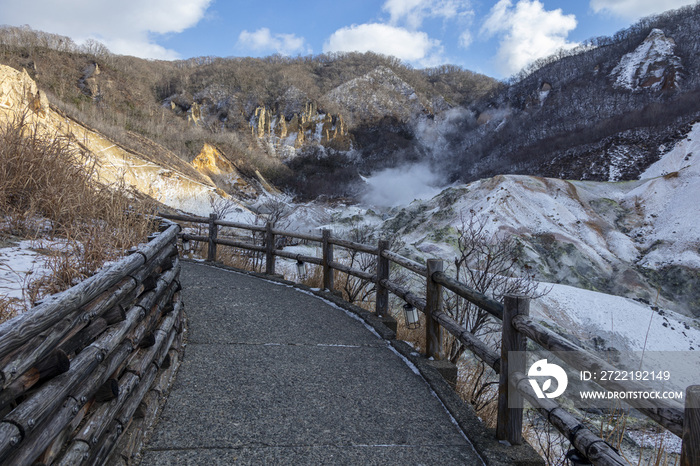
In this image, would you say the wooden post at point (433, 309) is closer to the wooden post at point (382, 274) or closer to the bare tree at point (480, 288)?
the bare tree at point (480, 288)

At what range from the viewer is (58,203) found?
12.6 ft

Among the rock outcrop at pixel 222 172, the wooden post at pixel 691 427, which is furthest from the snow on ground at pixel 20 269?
the rock outcrop at pixel 222 172

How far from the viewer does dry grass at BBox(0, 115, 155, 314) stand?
11.0 feet

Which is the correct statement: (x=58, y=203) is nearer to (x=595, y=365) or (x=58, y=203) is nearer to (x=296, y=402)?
(x=296, y=402)

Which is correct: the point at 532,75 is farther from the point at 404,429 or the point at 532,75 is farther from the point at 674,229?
the point at 404,429

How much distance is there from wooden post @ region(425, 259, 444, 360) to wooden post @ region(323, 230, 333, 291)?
2.72 m

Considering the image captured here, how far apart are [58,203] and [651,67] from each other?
65.8 m

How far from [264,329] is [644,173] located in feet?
97.0

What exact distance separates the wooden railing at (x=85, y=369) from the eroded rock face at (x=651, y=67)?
61.2m

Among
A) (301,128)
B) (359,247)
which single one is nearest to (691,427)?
(359,247)

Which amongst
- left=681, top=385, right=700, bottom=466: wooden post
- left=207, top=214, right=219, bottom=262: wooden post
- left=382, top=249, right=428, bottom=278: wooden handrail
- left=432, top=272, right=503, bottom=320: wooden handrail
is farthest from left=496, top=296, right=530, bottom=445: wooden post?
left=207, top=214, right=219, bottom=262: wooden post

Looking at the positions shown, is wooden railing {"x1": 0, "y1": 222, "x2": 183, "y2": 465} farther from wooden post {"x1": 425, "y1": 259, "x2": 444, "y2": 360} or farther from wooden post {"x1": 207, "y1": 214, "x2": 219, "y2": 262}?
wooden post {"x1": 207, "y1": 214, "x2": 219, "y2": 262}

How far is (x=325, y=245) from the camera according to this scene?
672 cm

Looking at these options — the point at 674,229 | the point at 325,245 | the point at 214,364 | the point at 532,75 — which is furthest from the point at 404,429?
the point at 532,75
